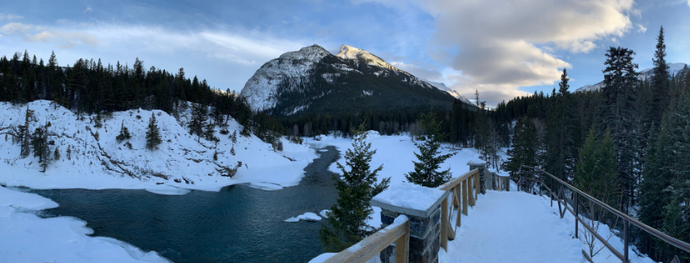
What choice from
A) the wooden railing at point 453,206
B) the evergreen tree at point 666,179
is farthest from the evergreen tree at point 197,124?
the evergreen tree at point 666,179

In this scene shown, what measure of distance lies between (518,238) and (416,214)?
4513mm

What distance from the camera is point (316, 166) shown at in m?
41.8

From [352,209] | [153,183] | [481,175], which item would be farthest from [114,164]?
[481,175]

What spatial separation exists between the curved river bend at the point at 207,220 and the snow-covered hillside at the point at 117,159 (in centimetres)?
305

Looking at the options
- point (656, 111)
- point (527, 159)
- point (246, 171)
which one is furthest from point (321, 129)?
point (656, 111)

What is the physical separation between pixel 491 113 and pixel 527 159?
61.2 m

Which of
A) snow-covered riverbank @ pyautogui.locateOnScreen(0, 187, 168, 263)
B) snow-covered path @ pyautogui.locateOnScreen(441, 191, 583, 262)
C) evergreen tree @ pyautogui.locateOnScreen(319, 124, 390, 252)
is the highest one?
snow-covered path @ pyautogui.locateOnScreen(441, 191, 583, 262)

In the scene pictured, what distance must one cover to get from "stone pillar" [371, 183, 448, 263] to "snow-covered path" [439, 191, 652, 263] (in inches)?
55.6

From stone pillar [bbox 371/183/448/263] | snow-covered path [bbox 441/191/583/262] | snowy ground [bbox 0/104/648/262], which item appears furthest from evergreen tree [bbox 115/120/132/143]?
stone pillar [bbox 371/183/448/263]

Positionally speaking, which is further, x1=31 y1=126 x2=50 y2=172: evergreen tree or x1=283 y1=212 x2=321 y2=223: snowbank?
x1=31 y1=126 x2=50 y2=172: evergreen tree

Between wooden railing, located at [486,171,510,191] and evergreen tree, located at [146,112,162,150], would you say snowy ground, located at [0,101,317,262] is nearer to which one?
evergreen tree, located at [146,112,162,150]

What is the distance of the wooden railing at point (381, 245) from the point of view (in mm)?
1953

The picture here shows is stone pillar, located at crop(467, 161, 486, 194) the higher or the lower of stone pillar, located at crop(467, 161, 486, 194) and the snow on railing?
the lower

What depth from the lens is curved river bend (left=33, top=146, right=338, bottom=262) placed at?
13547mm
